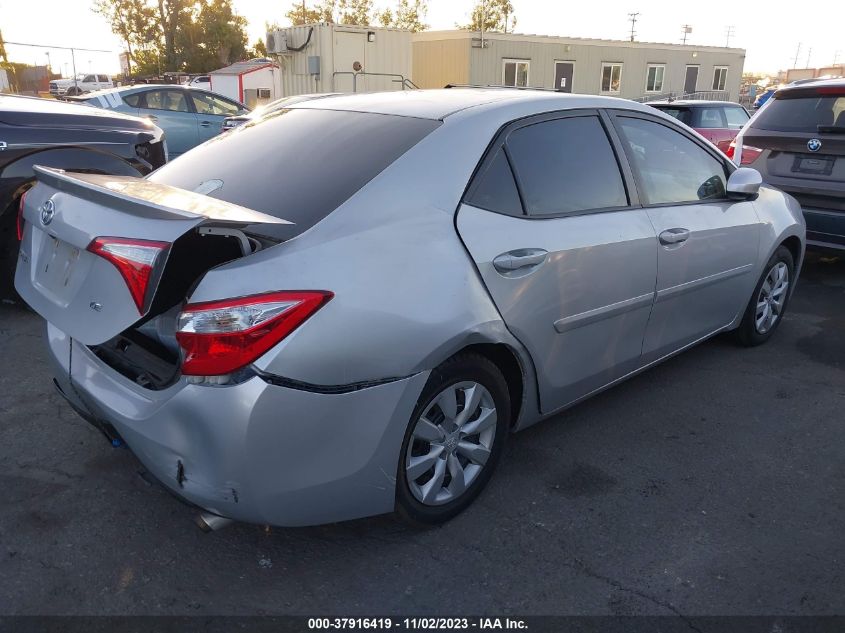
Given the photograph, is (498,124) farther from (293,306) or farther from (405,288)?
(293,306)

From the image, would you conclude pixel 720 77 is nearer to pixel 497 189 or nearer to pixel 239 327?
pixel 497 189

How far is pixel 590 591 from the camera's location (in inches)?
94.7

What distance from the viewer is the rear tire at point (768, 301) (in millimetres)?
4523

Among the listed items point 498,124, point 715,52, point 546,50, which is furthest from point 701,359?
point 715,52

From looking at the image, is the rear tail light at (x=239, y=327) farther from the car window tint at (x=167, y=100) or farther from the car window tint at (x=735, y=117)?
the car window tint at (x=735, y=117)

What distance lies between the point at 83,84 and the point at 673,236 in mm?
47535

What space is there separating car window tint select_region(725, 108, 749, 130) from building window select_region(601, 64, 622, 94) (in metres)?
15.7

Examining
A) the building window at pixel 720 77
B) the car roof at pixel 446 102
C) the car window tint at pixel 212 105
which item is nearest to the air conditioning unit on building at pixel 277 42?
the car window tint at pixel 212 105

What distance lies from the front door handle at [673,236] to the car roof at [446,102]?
0.66 metres

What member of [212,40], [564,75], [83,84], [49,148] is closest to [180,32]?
[212,40]

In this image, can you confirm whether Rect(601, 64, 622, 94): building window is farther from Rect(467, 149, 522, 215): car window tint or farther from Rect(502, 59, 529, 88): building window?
Rect(467, 149, 522, 215): car window tint

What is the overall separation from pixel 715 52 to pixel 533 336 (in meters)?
32.5

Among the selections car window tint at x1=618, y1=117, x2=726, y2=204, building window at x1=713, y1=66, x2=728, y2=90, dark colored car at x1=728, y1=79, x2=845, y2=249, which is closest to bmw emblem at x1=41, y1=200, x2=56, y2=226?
car window tint at x1=618, y1=117, x2=726, y2=204

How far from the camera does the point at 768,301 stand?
184 inches
